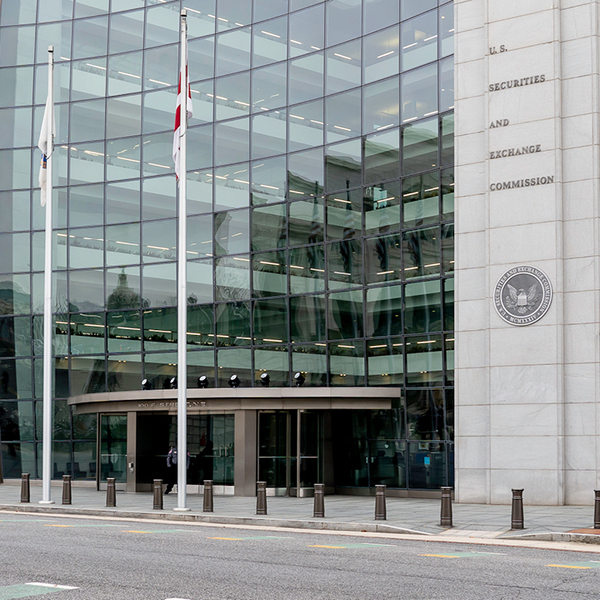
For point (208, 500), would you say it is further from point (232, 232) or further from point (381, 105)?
point (381, 105)

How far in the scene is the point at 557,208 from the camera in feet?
75.4

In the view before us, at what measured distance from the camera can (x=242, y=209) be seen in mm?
32250

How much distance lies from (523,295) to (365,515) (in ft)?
25.2

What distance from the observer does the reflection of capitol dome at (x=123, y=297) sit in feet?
114

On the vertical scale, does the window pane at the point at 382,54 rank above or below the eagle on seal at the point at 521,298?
above

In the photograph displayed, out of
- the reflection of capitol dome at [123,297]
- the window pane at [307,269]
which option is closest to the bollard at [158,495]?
the window pane at [307,269]

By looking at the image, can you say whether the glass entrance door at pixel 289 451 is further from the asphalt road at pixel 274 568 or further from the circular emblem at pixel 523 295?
the asphalt road at pixel 274 568

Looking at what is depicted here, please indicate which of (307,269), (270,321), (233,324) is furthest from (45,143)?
(270,321)

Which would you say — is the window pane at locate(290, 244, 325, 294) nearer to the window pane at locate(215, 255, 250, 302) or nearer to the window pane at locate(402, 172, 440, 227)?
the window pane at locate(215, 255, 250, 302)

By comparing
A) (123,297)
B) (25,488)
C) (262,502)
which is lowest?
(25,488)

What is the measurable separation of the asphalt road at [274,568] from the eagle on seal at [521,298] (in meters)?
9.36

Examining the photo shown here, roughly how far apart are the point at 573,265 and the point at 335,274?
885 centimetres

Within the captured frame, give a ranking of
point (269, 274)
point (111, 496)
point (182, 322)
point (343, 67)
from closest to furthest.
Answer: point (182, 322), point (111, 496), point (343, 67), point (269, 274)

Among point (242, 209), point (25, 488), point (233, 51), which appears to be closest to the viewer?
point (25, 488)
